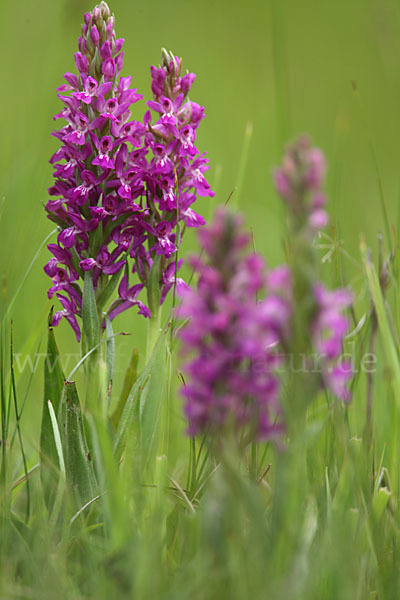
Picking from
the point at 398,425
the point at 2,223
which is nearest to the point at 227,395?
the point at 398,425

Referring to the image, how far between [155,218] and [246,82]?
784 centimetres

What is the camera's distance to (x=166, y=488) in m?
1.77

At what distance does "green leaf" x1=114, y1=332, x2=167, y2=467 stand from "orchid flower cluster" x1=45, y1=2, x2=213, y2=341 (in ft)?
0.89

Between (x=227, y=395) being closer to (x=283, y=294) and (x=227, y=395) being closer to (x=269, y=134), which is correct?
(x=283, y=294)

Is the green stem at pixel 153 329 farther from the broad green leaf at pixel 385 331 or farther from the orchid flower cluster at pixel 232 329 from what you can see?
the orchid flower cluster at pixel 232 329

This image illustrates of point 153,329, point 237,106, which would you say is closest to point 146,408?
point 153,329

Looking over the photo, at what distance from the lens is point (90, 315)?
208 centimetres

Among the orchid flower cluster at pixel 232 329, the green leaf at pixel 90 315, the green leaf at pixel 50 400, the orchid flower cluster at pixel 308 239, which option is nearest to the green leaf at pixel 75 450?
the green leaf at pixel 50 400

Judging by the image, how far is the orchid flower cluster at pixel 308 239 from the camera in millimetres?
1100

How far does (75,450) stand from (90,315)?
15.5 inches

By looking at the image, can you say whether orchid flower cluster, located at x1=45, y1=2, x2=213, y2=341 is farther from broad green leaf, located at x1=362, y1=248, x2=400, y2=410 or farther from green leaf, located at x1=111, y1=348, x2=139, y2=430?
broad green leaf, located at x1=362, y1=248, x2=400, y2=410

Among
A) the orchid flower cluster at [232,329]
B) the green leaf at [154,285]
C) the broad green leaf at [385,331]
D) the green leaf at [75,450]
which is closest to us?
the orchid flower cluster at [232,329]

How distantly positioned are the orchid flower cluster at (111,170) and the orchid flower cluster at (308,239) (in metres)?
0.96

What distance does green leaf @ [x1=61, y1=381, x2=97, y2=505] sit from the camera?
6.34 feet
